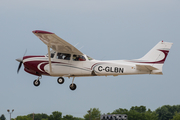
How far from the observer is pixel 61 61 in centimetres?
2620

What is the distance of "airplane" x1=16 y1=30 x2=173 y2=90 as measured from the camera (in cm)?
2517

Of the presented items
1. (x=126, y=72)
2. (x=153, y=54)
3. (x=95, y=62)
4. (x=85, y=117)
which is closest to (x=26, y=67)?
(x=95, y=62)

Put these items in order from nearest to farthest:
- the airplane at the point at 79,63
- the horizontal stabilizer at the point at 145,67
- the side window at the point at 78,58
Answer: the horizontal stabilizer at the point at 145,67, the airplane at the point at 79,63, the side window at the point at 78,58

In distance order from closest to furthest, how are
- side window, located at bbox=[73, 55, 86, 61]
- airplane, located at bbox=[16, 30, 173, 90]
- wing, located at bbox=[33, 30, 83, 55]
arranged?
wing, located at bbox=[33, 30, 83, 55] → airplane, located at bbox=[16, 30, 173, 90] → side window, located at bbox=[73, 55, 86, 61]

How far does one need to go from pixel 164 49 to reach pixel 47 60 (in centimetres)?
836

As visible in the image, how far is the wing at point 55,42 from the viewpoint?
23577mm

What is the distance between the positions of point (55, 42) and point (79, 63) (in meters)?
2.30

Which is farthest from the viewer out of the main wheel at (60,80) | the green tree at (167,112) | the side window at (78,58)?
the green tree at (167,112)

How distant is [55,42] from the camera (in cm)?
2525

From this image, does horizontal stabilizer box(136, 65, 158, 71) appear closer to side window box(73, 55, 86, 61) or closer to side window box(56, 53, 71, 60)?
side window box(73, 55, 86, 61)

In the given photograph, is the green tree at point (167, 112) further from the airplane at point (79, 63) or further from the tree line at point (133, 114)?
the airplane at point (79, 63)

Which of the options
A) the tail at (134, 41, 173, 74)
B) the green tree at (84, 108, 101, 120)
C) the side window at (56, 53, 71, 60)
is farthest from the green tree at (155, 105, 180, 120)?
the side window at (56, 53, 71, 60)

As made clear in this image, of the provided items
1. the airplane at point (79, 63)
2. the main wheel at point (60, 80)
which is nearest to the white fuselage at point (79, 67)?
the airplane at point (79, 63)

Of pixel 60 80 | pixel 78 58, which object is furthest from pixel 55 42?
pixel 60 80
